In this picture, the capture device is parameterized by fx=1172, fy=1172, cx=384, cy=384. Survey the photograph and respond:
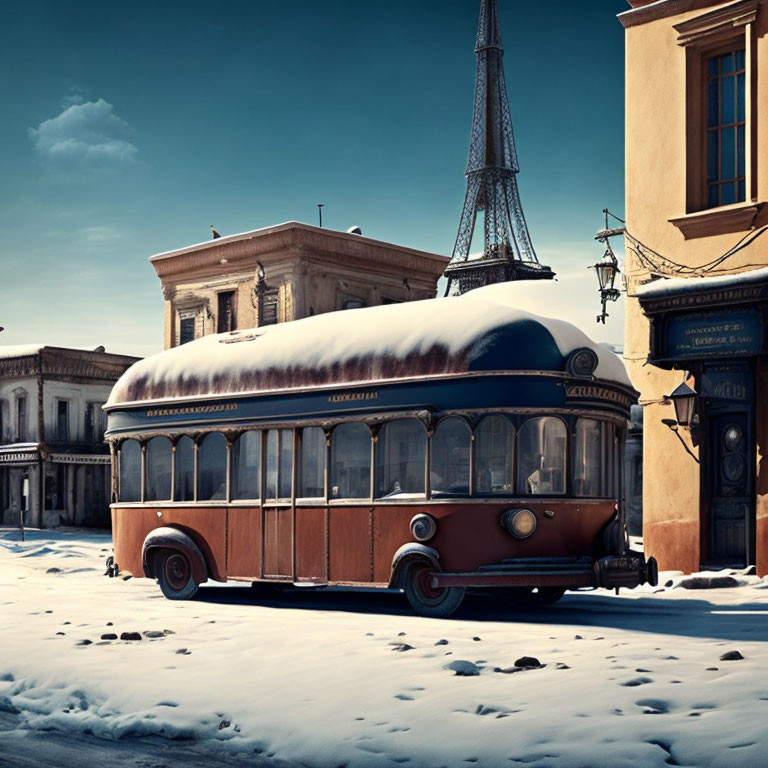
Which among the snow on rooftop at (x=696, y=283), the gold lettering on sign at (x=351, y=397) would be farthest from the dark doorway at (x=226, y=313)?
the gold lettering on sign at (x=351, y=397)

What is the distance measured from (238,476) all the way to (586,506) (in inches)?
165

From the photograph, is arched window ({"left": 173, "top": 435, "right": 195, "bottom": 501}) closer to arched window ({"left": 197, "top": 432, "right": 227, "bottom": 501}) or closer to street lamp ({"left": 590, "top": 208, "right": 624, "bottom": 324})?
arched window ({"left": 197, "top": 432, "right": 227, "bottom": 501})

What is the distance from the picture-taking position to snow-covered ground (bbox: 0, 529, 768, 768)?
5.95 meters

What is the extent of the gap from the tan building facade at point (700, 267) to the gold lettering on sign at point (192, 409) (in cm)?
622

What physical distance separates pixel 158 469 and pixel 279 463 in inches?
87.0

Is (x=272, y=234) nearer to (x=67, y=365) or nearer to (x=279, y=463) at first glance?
(x=67, y=365)

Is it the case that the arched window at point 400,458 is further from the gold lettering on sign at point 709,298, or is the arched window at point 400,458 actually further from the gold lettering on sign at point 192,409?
the gold lettering on sign at point 709,298

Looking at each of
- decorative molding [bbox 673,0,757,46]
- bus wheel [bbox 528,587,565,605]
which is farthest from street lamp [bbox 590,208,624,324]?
bus wheel [bbox 528,587,565,605]

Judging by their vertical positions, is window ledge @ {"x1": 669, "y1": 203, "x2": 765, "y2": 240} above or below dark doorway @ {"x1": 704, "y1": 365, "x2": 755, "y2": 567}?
above

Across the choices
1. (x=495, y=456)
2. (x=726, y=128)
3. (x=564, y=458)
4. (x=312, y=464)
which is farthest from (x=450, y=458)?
(x=726, y=128)

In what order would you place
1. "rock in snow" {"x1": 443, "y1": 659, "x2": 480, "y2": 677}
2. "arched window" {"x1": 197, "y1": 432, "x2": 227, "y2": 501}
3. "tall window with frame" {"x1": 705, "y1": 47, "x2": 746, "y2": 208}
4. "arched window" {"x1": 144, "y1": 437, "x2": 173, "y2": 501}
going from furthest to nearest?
1. "tall window with frame" {"x1": 705, "y1": 47, "x2": 746, "y2": 208}
2. "arched window" {"x1": 144, "y1": 437, "x2": 173, "y2": 501}
3. "arched window" {"x1": 197, "y1": 432, "x2": 227, "y2": 501}
4. "rock in snow" {"x1": 443, "y1": 659, "x2": 480, "y2": 677}

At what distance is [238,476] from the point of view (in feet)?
44.7

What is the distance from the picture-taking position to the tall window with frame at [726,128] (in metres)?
16.7

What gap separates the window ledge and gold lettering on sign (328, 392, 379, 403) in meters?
6.71
